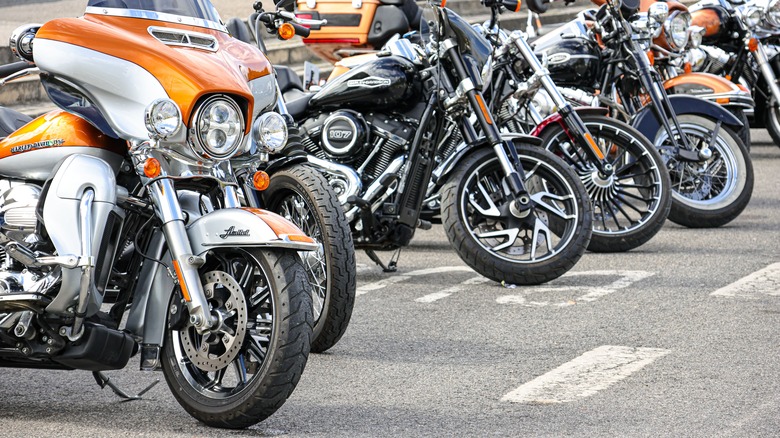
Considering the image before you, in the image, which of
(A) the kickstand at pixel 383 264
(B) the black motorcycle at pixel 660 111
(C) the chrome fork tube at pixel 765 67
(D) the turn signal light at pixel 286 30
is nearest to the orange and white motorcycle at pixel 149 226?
(D) the turn signal light at pixel 286 30

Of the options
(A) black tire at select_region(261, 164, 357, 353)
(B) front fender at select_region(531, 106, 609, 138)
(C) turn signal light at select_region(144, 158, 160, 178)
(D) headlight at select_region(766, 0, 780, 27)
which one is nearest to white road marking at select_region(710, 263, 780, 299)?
(B) front fender at select_region(531, 106, 609, 138)

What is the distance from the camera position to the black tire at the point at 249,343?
4.67 meters

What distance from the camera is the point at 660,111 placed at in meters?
9.25

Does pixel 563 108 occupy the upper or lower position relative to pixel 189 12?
lower

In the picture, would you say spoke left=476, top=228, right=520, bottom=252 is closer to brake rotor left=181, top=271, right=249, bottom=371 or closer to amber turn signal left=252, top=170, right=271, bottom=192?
amber turn signal left=252, top=170, right=271, bottom=192

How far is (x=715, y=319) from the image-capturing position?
6.69 metres

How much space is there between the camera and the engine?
7.69 meters

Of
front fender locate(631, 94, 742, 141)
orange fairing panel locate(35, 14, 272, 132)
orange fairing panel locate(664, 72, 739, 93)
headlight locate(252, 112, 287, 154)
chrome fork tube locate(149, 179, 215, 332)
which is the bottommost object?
front fender locate(631, 94, 742, 141)

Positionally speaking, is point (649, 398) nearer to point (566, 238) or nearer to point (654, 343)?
point (654, 343)

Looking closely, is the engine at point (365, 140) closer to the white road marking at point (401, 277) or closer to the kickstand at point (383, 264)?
the kickstand at point (383, 264)

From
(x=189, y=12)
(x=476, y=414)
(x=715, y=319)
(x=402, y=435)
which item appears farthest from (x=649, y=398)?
(x=189, y=12)

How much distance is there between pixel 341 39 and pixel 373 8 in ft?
1.04

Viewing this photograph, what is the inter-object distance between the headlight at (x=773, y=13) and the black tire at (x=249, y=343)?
8.13m

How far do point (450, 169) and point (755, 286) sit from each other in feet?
5.66
